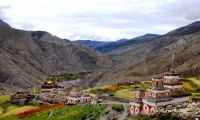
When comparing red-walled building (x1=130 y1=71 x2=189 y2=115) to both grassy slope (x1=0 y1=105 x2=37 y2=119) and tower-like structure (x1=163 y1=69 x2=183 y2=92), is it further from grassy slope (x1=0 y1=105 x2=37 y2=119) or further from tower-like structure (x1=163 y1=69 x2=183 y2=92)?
grassy slope (x1=0 y1=105 x2=37 y2=119)

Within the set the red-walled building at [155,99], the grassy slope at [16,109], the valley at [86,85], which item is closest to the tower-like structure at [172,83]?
the valley at [86,85]

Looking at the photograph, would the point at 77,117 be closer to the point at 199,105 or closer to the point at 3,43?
the point at 199,105

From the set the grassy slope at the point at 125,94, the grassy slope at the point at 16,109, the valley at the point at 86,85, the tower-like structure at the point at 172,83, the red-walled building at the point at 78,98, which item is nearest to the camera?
the tower-like structure at the point at 172,83

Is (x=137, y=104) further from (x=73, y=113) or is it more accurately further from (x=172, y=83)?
(x=73, y=113)

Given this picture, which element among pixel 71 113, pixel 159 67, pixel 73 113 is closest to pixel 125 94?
pixel 71 113

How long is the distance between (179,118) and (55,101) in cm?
3922

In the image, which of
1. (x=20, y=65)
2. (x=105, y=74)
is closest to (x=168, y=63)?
(x=105, y=74)

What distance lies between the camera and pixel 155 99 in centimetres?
3616

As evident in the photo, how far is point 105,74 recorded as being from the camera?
141 meters

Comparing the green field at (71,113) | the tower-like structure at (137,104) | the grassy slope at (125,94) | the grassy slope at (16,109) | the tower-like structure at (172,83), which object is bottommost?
the grassy slope at (16,109)

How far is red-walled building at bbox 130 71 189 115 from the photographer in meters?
35.9

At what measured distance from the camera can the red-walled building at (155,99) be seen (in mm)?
35938

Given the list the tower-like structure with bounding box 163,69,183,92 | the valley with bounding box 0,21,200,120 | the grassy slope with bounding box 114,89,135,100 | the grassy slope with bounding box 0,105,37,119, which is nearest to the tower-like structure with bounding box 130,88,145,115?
the valley with bounding box 0,21,200,120

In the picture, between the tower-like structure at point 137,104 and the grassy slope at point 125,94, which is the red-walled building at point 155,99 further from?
the grassy slope at point 125,94
